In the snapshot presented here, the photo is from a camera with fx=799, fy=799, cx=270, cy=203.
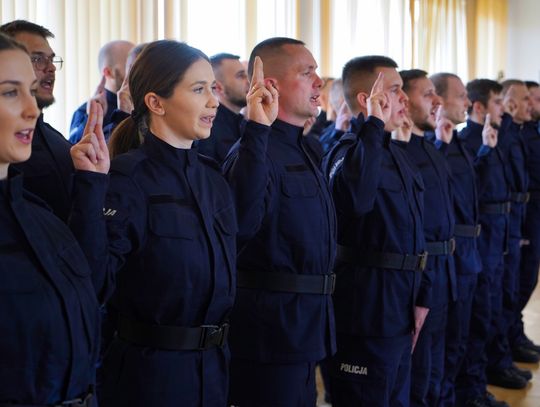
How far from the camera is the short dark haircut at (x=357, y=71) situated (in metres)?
3.20

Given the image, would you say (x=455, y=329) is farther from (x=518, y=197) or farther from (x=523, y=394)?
(x=518, y=197)

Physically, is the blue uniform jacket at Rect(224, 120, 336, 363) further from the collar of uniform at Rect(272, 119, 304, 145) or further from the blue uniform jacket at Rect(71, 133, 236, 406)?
the blue uniform jacket at Rect(71, 133, 236, 406)

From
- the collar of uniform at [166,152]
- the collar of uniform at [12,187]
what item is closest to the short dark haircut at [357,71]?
the collar of uniform at [166,152]

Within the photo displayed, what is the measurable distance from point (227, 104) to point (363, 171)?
1.36 metres

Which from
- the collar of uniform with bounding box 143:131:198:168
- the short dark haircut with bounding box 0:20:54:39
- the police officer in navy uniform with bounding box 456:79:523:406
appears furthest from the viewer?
the police officer in navy uniform with bounding box 456:79:523:406

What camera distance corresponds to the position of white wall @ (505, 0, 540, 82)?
33.7 ft

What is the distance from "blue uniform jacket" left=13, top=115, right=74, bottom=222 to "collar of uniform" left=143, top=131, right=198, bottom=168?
255mm

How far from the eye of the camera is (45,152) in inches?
87.0

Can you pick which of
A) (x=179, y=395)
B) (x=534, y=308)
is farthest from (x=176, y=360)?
(x=534, y=308)

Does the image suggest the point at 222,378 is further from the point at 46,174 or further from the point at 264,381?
the point at 46,174

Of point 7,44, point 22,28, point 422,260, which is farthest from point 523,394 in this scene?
point 7,44

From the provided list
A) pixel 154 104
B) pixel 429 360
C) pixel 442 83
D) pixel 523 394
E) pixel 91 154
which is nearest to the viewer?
pixel 91 154

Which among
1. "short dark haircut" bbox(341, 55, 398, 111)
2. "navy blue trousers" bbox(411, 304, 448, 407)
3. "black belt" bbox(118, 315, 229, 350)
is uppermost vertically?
"short dark haircut" bbox(341, 55, 398, 111)

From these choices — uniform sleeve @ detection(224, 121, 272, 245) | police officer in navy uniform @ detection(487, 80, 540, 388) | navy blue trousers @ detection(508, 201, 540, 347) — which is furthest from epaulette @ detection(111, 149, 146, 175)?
navy blue trousers @ detection(508, 201, 540, 347)
